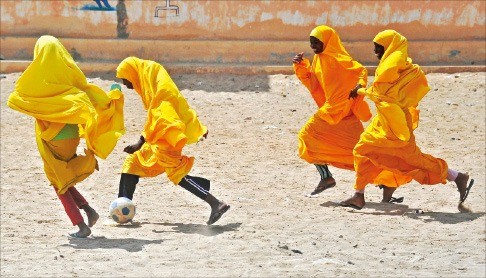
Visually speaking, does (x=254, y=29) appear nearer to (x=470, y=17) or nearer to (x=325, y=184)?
(x=470, y=17)

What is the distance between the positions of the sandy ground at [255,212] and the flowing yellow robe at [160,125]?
0.56 m

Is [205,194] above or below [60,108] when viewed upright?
below

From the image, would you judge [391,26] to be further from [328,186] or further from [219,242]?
[219,242]

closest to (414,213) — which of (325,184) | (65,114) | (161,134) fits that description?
(325,184)

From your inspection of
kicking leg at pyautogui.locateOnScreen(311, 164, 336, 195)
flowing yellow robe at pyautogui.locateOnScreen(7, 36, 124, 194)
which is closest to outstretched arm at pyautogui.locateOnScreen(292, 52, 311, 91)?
kicking leg at pyautogui.locateOnScreen(311, 164, 336, 195)

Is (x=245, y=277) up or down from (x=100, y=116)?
down

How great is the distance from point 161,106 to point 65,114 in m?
0.81

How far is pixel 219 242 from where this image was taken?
9023 millimetres

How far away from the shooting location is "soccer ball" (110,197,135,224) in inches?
374

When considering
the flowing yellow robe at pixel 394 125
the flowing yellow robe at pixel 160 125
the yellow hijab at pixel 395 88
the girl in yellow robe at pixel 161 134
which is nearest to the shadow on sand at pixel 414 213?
the flowing yellow robe at pixel 394 125

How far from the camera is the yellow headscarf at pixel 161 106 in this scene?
362 inches

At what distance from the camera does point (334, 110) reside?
10.6 m

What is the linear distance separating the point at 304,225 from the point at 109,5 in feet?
25.6

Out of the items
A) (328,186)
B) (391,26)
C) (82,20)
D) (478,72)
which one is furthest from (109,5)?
(328,186)
